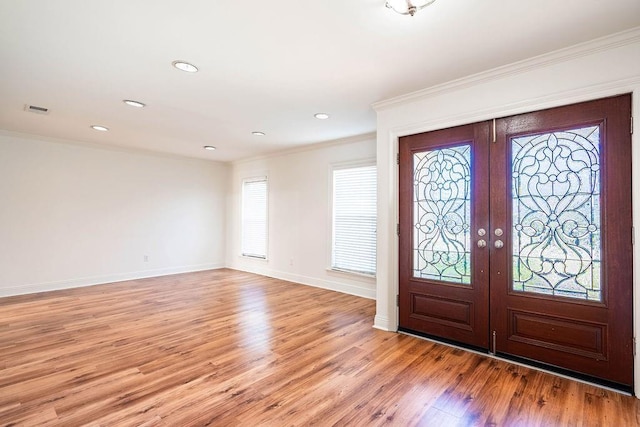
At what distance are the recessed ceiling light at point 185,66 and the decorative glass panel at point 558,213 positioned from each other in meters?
2.81

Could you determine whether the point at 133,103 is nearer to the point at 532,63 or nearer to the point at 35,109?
the point at 35,109

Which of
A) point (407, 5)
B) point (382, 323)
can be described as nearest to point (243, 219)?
point (382, 323)

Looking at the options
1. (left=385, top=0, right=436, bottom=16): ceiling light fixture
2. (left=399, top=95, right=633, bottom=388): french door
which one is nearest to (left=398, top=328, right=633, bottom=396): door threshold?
(left=399, top=95, right=633, bottom=388): french door

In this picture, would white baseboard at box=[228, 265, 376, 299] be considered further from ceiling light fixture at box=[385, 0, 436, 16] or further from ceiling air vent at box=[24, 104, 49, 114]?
ceiling air vent at box=[24, 104, 49, 114]

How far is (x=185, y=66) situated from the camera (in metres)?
2.62

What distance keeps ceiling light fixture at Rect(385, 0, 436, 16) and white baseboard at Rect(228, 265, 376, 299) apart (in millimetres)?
3734

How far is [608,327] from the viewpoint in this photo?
2.24m

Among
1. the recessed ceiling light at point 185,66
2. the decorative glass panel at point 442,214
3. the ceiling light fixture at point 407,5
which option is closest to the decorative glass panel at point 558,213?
the decorative glass panel at point 442,214

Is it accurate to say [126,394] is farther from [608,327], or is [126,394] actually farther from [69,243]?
[69,243]

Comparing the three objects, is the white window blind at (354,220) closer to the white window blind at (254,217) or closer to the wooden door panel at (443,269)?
the wooden door panel at (443,269)

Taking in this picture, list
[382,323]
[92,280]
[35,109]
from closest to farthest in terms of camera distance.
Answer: [382,323] < [35,109] < [92,280]

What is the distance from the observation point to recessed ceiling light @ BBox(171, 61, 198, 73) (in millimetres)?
2566

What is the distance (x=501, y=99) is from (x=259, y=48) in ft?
6.81

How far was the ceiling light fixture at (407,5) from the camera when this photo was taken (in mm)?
1802
